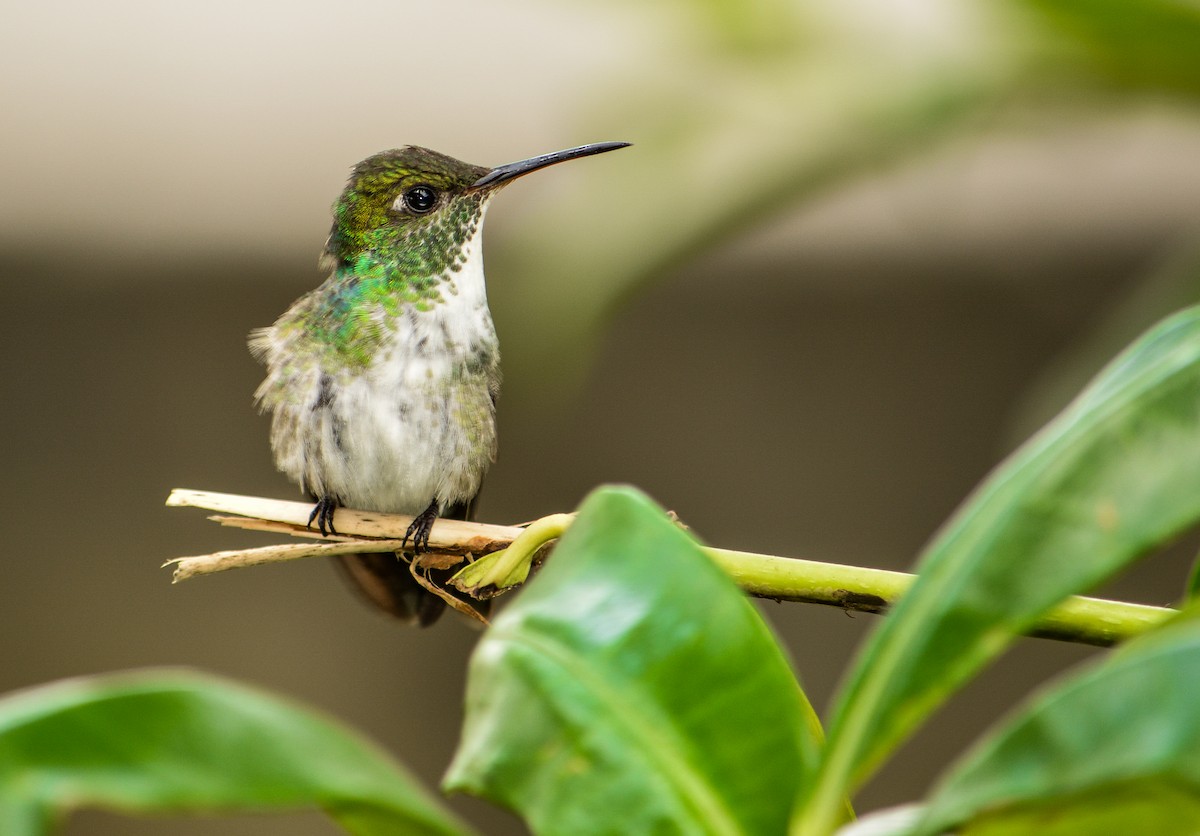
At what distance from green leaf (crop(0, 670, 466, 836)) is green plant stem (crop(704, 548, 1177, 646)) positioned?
24 centimetres

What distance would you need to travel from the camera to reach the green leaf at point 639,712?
42 centimetres

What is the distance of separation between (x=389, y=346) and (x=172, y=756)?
1027mm

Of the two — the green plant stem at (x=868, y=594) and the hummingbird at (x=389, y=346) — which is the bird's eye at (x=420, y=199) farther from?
the green plant stem at (x=868, y=594)

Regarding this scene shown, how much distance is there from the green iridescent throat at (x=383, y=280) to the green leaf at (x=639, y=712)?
97 cm

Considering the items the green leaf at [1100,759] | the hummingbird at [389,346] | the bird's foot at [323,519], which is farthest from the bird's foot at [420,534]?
the green leaf at [1100,759]

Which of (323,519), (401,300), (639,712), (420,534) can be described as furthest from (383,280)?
(639,712)

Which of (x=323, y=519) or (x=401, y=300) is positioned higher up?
(x=401, y=300)

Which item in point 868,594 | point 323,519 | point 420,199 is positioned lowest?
point 323,519

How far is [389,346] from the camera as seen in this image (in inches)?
54.2

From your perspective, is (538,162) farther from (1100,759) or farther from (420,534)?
(1100,759)

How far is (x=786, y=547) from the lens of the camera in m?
2.78

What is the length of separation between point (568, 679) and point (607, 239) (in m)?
0.53

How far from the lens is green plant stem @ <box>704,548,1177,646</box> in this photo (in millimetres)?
576

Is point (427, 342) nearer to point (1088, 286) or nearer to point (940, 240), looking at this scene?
point (940, 240)
